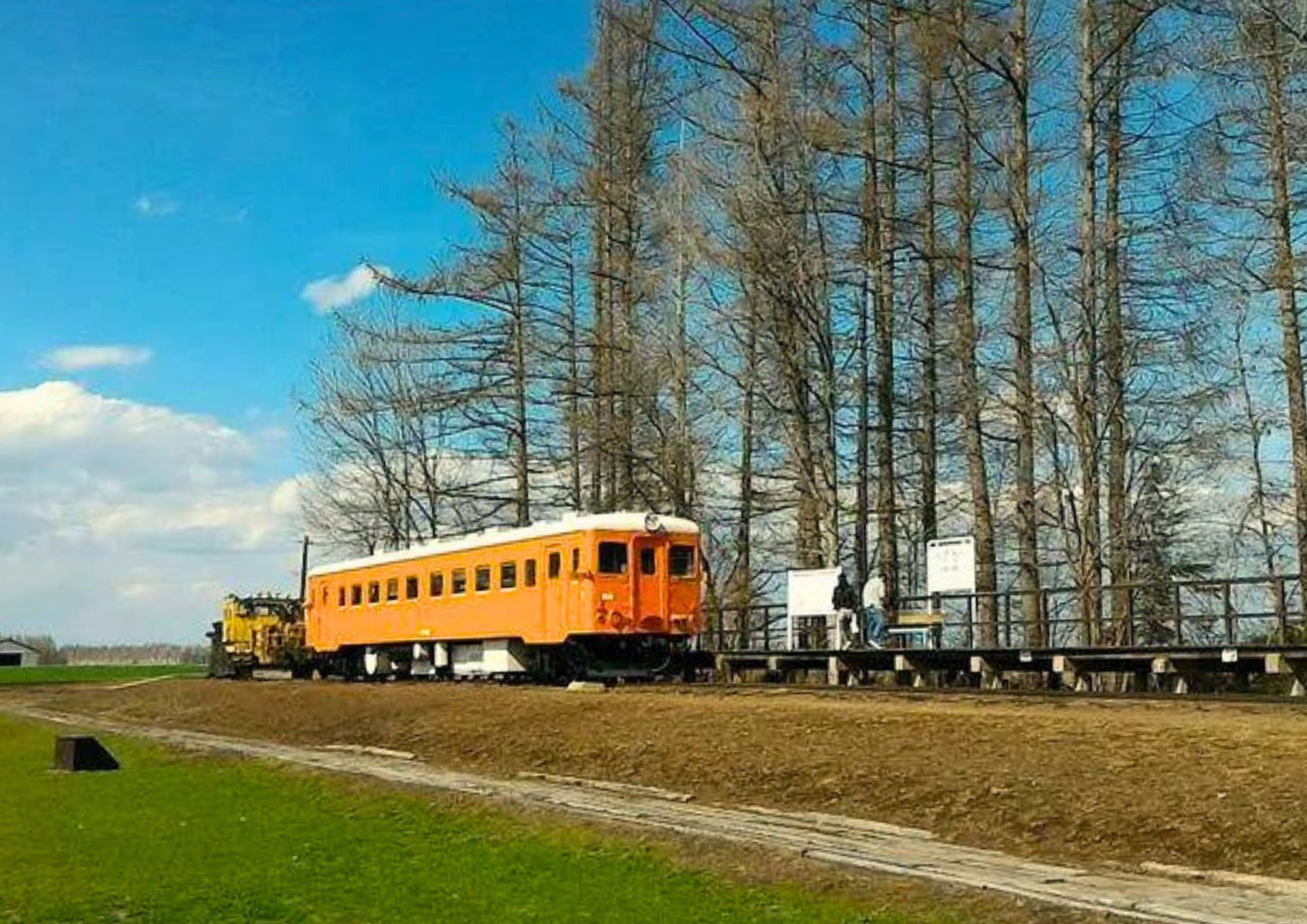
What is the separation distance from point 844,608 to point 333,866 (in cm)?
1667

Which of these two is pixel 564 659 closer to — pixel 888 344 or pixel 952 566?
pixel 952 566

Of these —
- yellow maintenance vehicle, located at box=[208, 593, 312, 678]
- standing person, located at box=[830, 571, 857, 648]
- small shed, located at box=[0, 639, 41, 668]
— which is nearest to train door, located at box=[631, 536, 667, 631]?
standing person, located at box=[830, 571, 857, 648]

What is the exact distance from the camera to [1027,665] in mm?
23094

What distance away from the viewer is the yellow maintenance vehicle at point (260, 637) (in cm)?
5106

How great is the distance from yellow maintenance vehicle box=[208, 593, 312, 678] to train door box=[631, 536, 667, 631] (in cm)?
Answer: 2311

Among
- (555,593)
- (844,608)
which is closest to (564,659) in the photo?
(555,593)

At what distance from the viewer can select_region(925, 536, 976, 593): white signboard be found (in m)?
25.2

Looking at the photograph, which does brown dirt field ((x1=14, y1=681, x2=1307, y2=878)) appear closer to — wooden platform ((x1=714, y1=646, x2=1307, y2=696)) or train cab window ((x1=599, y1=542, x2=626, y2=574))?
wooden platform ((x1=714, y1=646, x2=1307, y2=696))

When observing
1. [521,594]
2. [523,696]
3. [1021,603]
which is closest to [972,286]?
[1021,603]

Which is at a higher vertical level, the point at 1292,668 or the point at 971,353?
the point at 971,353

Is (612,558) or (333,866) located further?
(612,558)

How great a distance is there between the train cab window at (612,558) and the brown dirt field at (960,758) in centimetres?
366

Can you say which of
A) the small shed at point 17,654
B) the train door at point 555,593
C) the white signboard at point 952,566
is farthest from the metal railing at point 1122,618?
the small shed at point 17,654

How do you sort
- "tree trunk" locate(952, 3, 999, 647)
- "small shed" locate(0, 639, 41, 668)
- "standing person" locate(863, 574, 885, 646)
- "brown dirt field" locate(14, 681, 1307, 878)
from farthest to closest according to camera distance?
"small shed" locate(0, 639, 41, 668)
"tree trunk" locate(952, 3, 999, 647)
"standing person" locate(863, 574, 885, 646)
"brown dirt field" locate(14, 681, 1307, 878)
